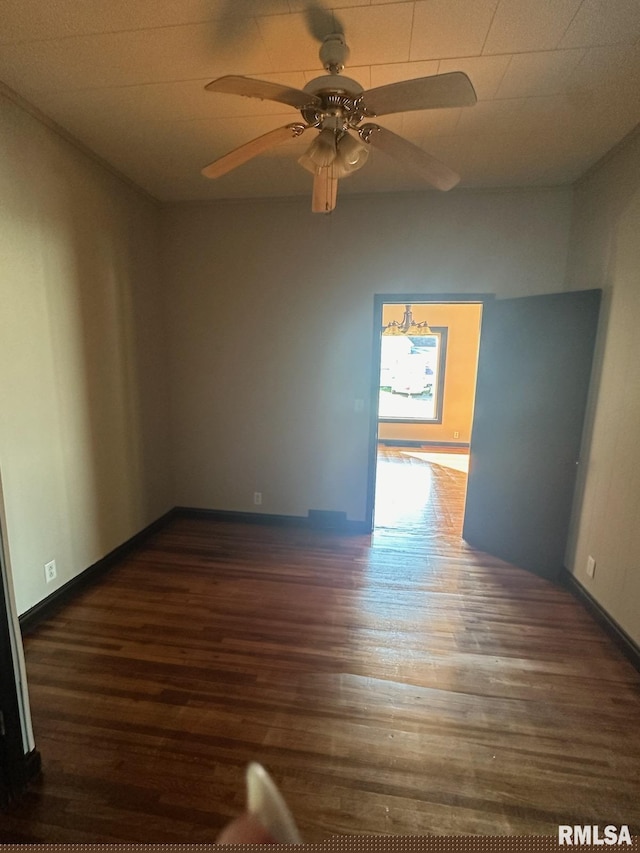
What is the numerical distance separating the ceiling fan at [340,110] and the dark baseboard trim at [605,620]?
2.53 metres

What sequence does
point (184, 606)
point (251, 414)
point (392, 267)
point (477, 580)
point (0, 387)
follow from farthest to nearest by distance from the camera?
point (251, 414), point (392, 267), point (477, 580), point (184, 606), point (0, 387)

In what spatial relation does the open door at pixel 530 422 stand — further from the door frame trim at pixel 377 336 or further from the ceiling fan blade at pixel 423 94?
the ceiling fan blade at pixel 423 94

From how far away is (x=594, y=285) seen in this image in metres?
2.68

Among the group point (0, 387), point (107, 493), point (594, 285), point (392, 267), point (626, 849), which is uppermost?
point (392, 267)

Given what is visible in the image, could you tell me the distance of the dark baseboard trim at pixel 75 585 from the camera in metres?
2.29

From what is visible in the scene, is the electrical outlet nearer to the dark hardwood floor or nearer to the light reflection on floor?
the dark hardwood floor

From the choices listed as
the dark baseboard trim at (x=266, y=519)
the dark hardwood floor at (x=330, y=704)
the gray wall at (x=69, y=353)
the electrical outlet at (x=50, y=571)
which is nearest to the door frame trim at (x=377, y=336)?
the dark baseboard trim at (x=266, y=519)

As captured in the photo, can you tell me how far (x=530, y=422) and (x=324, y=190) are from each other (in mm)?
2223

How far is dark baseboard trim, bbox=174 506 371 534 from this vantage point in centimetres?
366

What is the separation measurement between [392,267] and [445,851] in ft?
11.1

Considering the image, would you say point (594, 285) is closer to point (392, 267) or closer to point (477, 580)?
point (392, 267)

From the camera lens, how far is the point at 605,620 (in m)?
2.33

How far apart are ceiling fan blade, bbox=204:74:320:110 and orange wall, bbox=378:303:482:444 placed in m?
5.78

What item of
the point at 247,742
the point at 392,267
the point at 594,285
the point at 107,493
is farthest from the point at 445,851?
the point at 392,267
